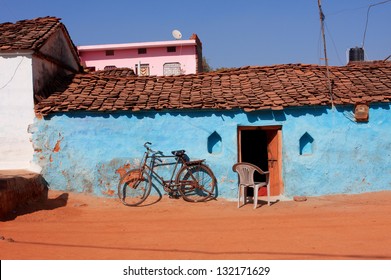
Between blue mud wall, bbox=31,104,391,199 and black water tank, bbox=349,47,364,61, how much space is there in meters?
9.46

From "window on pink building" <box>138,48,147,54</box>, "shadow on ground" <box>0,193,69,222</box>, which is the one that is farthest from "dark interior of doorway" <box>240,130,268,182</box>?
"window on pink building" <box>138,48,147,54</box>

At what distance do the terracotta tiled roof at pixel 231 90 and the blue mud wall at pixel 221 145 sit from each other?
0.25m

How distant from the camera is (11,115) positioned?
1040cm

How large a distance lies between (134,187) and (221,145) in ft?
7.82

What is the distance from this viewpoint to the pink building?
86.9 feet

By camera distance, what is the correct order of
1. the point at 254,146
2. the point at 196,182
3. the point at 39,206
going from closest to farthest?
the point at 39,206
the point at 196,182
the point at 254,146

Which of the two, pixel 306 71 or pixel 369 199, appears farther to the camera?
pixel 306 71

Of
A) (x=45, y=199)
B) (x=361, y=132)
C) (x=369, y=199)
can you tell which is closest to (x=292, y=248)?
(x=369, y=199)

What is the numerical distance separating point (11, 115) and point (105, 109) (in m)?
2.41

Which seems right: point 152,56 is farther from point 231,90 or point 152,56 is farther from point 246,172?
point 246,172

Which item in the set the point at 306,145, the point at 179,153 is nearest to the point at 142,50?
the point at 179,153

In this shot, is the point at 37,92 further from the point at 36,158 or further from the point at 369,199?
the point at 369,199

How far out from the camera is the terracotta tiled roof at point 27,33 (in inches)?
411

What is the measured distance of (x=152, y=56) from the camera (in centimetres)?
2697
